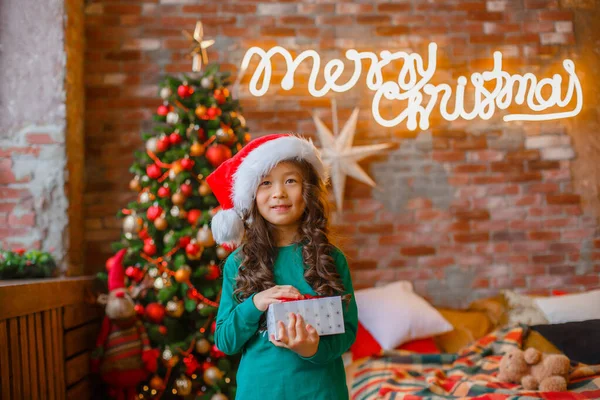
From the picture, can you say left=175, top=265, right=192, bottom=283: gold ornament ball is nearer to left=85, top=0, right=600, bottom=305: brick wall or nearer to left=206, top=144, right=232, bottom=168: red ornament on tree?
left=206, top=144, right=232, bottom=168: red ornament on tree

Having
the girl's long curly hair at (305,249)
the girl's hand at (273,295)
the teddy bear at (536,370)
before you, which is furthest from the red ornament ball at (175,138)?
the teddy bear at (536,370)

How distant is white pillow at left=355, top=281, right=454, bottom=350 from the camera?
2.95 m

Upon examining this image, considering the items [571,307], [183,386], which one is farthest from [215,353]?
[571,307]

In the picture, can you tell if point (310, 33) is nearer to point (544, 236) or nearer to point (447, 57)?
point (447, 57)

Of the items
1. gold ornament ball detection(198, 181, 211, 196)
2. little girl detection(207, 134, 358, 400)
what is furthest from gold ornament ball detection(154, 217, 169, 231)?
little girl detection(207, 134, 358, 400)

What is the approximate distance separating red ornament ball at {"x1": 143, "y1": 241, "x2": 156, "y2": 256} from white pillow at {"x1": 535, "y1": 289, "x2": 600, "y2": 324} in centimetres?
208

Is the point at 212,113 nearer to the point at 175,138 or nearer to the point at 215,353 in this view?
the point at 175,138

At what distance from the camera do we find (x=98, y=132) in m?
3.36

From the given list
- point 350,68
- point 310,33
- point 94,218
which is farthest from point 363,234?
point 94,218

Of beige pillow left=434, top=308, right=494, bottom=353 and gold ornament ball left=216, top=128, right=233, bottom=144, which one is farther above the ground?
gold ornament ball left=216, top=128, right=233, bottom=144

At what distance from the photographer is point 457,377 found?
2.56 meters

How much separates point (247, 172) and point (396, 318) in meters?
1.71

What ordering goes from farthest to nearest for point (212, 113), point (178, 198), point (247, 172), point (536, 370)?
point (212, 113) → point (178, 198) → point (536, 370) → point (247, 172)

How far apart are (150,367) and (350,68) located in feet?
6.80
